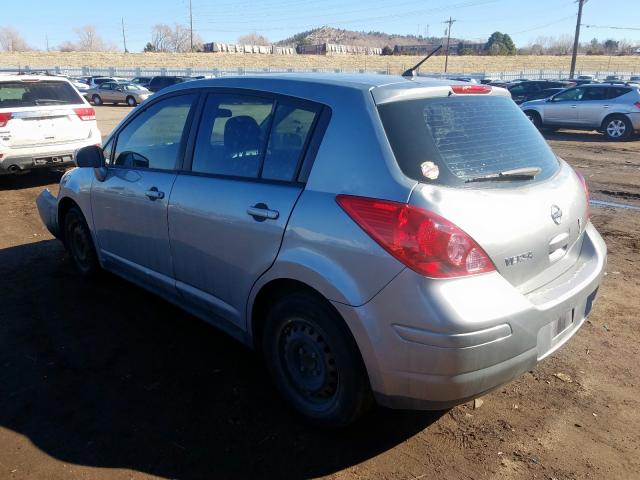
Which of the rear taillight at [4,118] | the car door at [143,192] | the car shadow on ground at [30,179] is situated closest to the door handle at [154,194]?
the car door at [143,192]

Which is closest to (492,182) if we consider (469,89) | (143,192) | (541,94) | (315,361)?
(469,89)

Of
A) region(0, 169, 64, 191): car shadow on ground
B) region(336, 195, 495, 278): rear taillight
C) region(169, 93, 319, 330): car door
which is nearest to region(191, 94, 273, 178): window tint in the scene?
region(169, 93, 319, 330): car door

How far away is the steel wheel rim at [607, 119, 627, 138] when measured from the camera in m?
15.6

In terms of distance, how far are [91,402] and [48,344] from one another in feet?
2.99

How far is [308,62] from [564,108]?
72.7m

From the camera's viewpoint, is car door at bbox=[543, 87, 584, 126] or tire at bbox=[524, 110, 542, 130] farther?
tire at bbox=[524, 110, 542, 130]

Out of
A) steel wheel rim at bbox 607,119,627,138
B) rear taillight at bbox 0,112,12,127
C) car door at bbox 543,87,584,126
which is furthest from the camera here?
car door at bbox 543,87,584,126

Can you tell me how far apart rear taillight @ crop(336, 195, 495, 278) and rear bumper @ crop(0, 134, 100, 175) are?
7.21 metres

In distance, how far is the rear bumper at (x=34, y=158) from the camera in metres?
8.37

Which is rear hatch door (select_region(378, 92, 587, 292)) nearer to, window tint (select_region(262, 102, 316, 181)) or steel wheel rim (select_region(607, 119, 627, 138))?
window tint (select_region(262, 102, 316, 181))

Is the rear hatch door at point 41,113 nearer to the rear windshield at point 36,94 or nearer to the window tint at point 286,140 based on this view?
the rear windshield at point 36,94

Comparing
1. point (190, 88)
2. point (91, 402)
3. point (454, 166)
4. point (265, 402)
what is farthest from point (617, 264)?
point (91, 402)

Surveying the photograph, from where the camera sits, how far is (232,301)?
3.27 metres

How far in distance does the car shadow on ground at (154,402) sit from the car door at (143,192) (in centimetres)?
45
